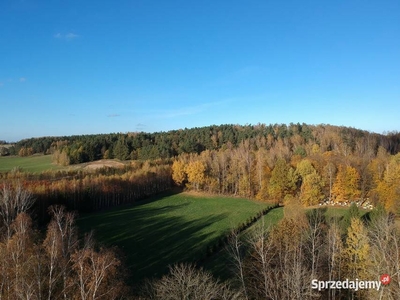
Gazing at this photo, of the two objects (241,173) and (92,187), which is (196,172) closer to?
(241,173)

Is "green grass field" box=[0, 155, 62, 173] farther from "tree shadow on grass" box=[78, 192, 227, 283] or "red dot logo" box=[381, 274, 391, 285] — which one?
"red dot logo" box=[381, 274, 391, 285]

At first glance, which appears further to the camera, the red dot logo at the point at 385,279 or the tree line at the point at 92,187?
the tree line at the point at 92,187

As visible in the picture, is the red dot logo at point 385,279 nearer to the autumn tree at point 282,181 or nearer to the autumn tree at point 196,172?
the autumn tree at point 282,181

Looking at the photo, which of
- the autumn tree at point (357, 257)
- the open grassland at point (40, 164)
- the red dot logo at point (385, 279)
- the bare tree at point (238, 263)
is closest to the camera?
the red dot logo at point (385, 279)

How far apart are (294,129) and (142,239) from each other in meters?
94.0

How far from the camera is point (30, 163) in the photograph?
108 metres

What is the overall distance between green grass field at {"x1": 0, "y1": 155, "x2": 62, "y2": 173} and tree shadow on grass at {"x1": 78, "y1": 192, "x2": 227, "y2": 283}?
49.7 metres

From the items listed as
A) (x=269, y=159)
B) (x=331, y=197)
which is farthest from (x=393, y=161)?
(x=269, y=159)

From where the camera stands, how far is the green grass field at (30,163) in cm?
9642

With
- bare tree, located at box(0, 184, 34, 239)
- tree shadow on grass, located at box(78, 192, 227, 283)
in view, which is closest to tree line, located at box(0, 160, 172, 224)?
tree shadow on grass, located at box(78, 192, 227, 283)

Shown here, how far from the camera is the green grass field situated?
3796 inches

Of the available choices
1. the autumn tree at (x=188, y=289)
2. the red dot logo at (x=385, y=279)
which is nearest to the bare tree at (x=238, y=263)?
the autumn tree at (x=188, y=289)

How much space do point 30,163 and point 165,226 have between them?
8409 centimetres

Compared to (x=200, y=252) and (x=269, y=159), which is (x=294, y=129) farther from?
(x=200, y=252)
